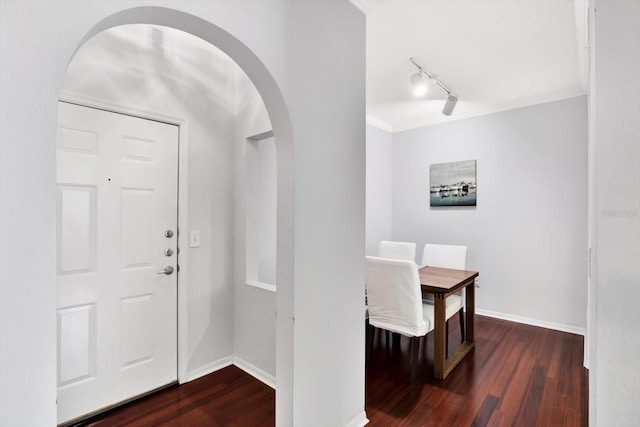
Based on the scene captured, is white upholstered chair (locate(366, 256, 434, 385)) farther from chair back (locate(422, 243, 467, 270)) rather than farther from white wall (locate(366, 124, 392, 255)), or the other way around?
white wall (locate(366, 124, 392, 255))

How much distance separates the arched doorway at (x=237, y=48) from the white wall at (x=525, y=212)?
3.21 meters

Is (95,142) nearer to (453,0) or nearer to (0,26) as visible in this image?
(0,26)

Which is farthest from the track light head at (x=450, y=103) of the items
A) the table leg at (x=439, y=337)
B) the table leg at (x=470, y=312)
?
the table leg at (x=439, y=337)

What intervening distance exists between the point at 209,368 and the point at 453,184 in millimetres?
3484

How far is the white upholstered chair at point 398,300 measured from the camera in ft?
7.37

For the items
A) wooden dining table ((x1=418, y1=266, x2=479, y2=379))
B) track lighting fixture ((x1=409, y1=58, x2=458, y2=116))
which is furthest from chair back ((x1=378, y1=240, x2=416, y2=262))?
track lighting fixture ((x1=409, y1=58, x2=458, y2=116))

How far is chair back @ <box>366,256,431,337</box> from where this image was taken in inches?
88.4

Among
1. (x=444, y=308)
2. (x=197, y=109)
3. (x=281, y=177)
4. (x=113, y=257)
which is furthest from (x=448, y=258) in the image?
(x=113, y=257)

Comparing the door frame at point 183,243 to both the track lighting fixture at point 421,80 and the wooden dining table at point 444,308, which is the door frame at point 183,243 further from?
the track lighting fixture at point 421,80

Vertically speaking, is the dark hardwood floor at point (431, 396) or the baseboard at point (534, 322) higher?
the baseboard at point (534, 322)

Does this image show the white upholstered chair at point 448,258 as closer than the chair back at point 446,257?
A: Yes

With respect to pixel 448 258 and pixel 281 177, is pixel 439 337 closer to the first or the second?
pixel 448 258

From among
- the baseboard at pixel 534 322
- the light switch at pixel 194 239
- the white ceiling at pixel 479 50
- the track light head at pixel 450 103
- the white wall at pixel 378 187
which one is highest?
the white ceiling at pixel 479 50

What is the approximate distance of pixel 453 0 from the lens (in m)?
1.85
